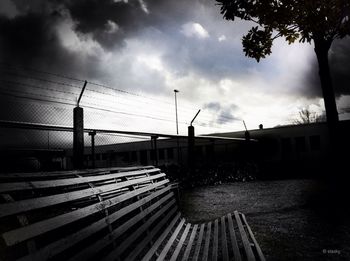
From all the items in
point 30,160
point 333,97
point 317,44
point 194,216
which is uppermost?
point 317,44

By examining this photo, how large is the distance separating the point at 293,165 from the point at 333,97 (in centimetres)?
1145

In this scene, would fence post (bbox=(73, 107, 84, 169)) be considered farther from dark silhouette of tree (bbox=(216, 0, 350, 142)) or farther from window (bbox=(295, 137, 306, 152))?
window (bbox=(295, 137, 306, 152))

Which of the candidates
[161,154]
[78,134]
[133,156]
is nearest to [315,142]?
[161,154]

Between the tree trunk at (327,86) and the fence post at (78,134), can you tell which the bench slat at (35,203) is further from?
the tree trunk at (327,86)

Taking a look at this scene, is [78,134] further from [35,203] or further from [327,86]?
[327,86]

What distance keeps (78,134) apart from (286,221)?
3.76 metres

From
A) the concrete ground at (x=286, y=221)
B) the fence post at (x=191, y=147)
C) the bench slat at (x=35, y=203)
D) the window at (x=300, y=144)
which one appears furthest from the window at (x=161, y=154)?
the bench slat at (x=35, y=203)

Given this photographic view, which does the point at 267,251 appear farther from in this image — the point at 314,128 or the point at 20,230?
the point at 314,128

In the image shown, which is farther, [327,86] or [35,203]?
[327,86]

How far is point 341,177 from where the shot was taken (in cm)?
662

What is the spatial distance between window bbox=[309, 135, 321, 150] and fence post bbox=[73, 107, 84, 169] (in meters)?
23.2

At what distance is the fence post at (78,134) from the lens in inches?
192

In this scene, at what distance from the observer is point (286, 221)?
4.93m

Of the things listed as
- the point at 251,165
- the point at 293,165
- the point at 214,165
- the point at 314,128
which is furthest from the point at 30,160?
the point at 314,128
